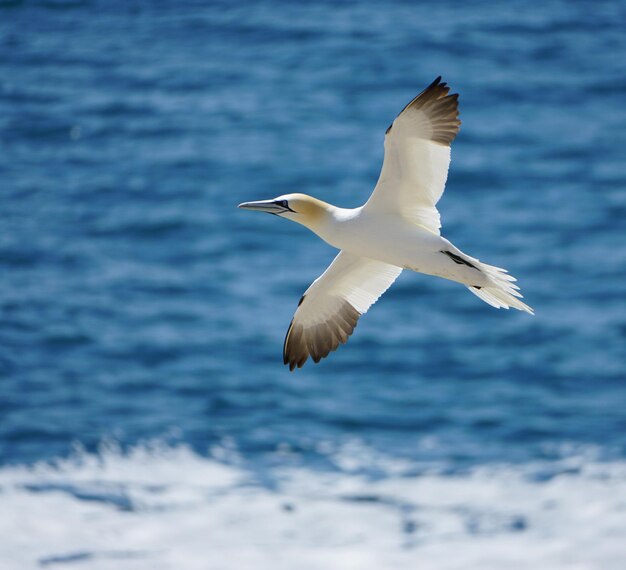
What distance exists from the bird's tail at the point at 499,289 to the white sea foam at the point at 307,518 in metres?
9.45

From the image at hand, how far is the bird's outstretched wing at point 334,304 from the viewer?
1252cm

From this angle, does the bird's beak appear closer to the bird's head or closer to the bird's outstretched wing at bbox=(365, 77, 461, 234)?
the bird's head

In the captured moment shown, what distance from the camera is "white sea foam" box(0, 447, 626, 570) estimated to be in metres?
20.4

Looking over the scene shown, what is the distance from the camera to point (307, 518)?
70.0 ft

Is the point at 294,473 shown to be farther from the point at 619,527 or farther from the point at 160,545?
the point at 619,527

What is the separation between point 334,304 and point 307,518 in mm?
9341

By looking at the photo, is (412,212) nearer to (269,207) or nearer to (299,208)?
(299,208)

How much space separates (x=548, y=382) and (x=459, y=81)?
1108 centimetres

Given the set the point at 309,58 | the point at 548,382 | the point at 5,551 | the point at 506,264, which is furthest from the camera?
the point at 309,58

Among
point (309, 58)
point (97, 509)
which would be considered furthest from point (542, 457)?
point (309, 58)

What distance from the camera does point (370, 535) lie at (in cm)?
2083

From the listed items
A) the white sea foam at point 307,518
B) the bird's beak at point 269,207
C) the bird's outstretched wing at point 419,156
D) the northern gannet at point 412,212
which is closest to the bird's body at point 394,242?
the northern gannet at point 412,212

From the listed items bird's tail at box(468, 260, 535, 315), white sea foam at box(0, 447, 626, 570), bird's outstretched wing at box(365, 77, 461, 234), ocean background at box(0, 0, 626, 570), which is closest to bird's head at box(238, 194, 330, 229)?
bird's outstretched wing at box(365, 77, 461, 234)

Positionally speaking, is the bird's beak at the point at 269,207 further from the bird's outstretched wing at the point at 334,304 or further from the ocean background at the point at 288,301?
the ocean background at the point at 288,301
